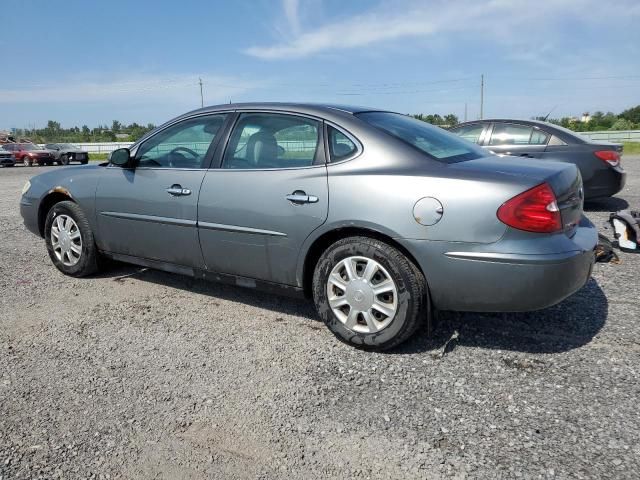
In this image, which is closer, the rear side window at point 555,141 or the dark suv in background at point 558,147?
the dark suv in background at point 558,147

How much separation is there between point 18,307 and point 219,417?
2.42 m

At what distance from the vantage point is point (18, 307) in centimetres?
406

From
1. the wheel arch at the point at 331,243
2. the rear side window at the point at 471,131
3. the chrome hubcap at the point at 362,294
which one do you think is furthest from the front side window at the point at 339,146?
the rear side window at the point at 471,131

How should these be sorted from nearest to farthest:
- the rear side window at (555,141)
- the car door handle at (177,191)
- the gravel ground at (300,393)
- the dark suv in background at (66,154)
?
1. the gravel ground at (300,393)
2. the car door handle at (177,191)
3. the rear side window at (555,141)
4. the dark suv in background at (66,154)

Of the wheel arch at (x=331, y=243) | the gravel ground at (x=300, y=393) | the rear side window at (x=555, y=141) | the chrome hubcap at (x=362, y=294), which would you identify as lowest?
the gravel ground at (x=300, y=393)

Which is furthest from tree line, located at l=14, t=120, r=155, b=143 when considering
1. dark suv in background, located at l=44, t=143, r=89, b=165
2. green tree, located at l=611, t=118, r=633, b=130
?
green tree, located at l=611, t=118, r=633, b=130

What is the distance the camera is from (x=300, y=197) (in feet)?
10.9

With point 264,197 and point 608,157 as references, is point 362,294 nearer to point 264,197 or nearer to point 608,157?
point 264,197

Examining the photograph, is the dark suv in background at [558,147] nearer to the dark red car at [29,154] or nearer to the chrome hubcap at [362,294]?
the chrome hubcap at [362,294]

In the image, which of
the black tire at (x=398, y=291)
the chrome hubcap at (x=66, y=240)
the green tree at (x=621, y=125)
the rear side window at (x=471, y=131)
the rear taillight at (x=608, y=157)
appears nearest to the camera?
the black tire at (x=398, y=291)

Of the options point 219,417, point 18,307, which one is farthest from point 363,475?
point 18,307

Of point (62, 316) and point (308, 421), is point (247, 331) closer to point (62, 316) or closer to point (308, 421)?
point (308, 421)

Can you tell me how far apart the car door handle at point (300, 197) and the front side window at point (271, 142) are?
7.9 inches

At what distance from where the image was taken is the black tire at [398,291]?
304 centimetres
